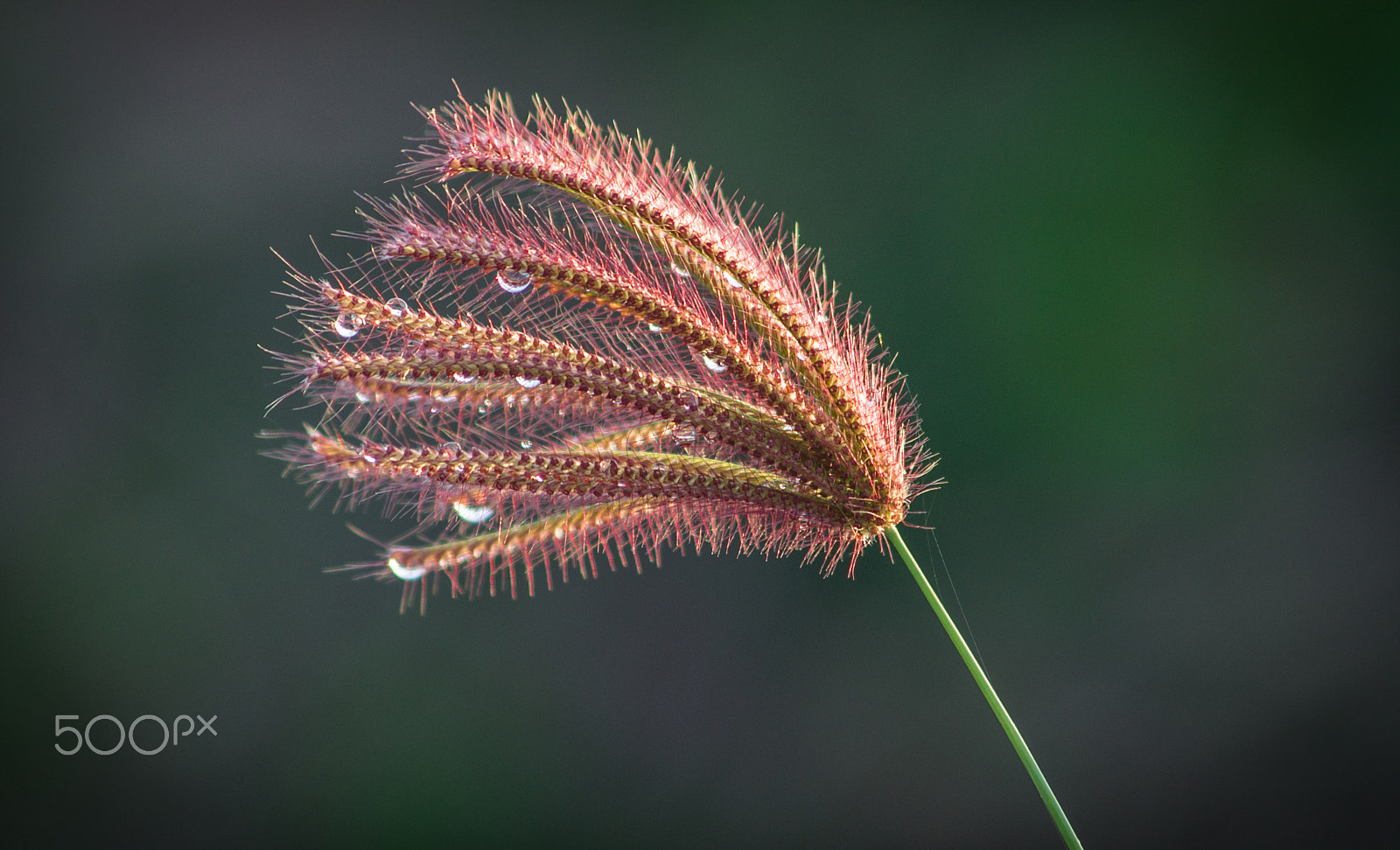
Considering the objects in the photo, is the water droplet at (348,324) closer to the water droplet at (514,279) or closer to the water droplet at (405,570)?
the water droplet at (514,279)

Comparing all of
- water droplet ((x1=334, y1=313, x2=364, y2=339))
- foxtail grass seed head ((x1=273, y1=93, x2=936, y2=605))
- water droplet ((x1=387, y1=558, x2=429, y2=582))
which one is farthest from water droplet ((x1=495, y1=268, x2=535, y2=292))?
water droplet ((x1=387, y1=558, x2=429, y2=582))

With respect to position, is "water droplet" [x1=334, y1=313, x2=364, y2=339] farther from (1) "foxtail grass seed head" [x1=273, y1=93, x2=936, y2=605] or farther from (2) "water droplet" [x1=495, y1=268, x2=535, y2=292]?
(2) "water droplet" [x1=495, y1=268, x2=535, y2=292]

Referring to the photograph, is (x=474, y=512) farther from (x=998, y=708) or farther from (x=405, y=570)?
(x=998, y=708)

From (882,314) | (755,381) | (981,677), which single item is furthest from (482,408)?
(882,314)

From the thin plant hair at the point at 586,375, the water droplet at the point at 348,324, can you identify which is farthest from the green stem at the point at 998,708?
the water droplet at the point at 348,324

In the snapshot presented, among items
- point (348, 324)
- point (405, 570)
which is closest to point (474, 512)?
point (405, 570)

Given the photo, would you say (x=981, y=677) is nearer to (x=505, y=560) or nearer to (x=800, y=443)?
(x=800, y=443)

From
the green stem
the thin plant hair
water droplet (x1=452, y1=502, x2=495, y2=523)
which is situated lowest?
the green stem
